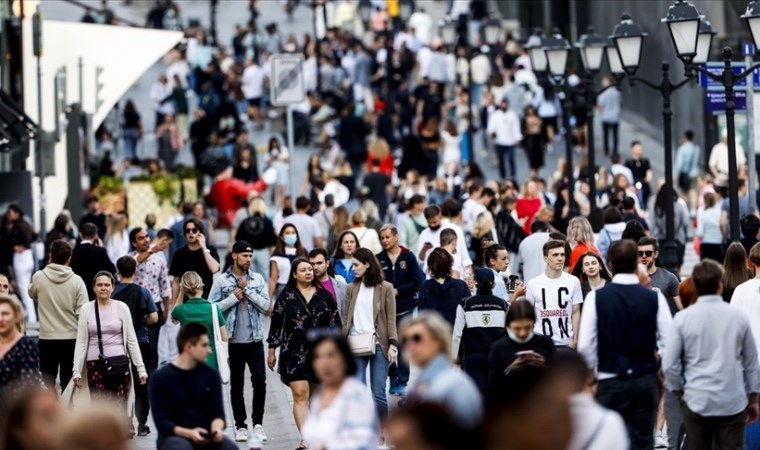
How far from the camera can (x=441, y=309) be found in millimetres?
16422

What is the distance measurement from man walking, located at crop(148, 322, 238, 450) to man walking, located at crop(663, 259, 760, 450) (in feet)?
8.74

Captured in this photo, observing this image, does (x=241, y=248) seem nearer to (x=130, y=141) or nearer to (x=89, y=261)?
(x=89, y=261)

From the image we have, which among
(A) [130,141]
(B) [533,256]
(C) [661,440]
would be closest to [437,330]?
(C) [661,440]

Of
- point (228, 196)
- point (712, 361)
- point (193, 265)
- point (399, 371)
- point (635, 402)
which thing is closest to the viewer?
point (712, 361)

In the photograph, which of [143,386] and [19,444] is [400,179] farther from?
[19,444]

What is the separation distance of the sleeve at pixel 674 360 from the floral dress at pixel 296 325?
3.99m

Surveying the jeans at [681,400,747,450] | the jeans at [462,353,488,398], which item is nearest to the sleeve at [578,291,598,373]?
the jeans at [681,400,747,450]

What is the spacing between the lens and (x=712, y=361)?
11766 millimetres

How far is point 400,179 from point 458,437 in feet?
89.0

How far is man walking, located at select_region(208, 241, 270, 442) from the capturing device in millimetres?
16078

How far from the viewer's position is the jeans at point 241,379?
1605 cm

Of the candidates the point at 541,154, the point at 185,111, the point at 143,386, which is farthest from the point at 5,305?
the point at 185,111

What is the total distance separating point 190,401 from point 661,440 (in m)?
4.73

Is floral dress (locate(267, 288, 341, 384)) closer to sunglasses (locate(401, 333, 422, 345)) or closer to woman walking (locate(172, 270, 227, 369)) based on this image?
woman walking (locate(172, 270, 227, 369))
